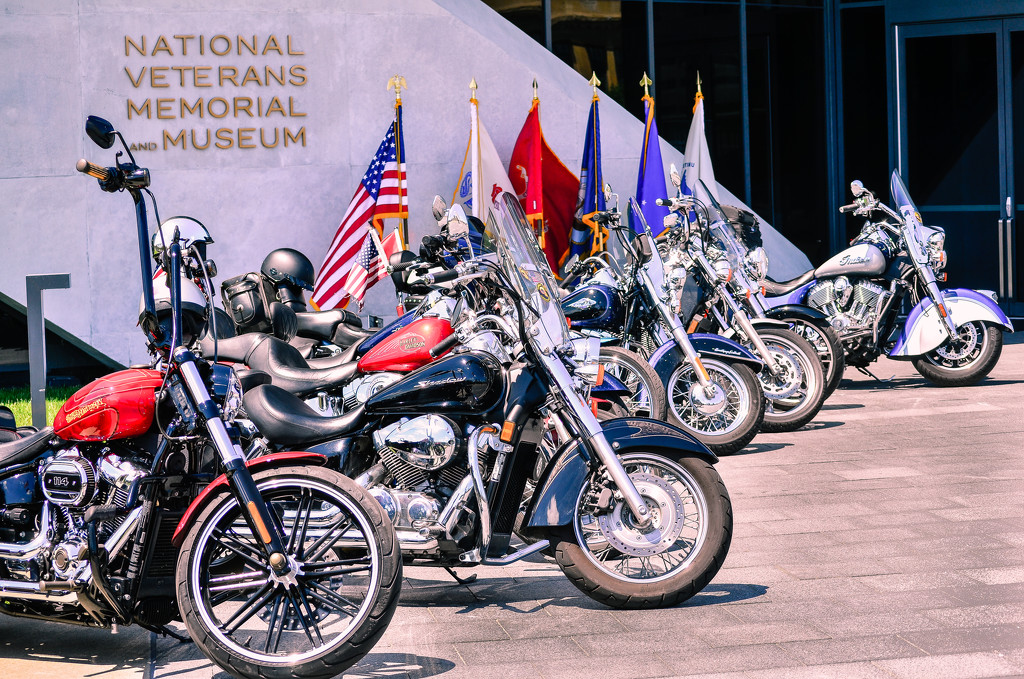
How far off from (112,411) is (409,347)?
144 centimetres

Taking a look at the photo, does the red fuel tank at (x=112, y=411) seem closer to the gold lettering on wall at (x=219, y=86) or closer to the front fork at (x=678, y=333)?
the front fork at (x=678, y=333)

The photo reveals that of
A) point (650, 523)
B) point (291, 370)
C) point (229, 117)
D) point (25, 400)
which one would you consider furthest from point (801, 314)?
point (25, 400)

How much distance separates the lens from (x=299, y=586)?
142 inches

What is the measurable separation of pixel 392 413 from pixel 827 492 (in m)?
2.91

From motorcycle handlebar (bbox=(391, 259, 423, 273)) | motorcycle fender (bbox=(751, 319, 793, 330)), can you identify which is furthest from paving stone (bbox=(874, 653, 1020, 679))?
motorcycle handlebar (bbox=(391, 259, 423, 273))

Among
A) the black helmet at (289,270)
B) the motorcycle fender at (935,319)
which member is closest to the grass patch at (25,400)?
the black helmet at (289,270)

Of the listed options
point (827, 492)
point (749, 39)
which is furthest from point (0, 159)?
point (749, 39)

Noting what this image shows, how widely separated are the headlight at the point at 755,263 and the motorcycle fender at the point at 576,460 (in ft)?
14.1

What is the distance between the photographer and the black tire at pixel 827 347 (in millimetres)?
8406

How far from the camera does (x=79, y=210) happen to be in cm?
1052

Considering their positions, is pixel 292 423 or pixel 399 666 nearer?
pixel 399 666

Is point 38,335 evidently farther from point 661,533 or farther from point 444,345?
point 661,533

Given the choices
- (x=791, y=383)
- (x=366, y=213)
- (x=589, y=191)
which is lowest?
(x=791, y=383)

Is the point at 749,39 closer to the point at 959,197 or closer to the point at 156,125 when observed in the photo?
the point at 959,197
